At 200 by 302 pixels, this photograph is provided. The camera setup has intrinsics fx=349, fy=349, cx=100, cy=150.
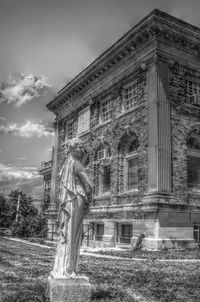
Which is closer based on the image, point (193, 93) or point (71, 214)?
point (71, 214)

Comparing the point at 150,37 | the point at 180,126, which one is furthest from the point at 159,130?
the point at 150,37

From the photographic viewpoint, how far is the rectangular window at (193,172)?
20.1m

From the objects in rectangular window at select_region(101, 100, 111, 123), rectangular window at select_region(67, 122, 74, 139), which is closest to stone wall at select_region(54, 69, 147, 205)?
rectangular window at select_region(101, 100, 111, 123)

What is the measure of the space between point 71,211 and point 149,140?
1378 cm

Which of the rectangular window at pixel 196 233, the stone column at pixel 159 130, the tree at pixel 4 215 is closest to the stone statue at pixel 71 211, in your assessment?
the stone column at pixel 159 130

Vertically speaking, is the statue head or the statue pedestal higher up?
the statue head

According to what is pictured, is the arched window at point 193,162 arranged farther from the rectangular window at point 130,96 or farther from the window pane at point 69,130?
the window pane at point 69,130

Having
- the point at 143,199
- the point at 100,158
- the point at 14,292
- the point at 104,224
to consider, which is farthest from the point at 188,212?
the point at 14,292

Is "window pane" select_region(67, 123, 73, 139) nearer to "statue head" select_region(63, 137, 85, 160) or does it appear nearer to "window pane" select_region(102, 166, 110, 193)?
"window pane" select_region(102, 166, 110, 193)

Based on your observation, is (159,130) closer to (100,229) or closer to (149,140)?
(149,140)

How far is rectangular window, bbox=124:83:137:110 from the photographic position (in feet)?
70.8

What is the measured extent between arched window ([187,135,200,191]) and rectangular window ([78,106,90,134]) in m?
8.43

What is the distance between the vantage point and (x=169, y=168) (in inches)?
727

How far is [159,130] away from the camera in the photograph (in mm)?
18594
